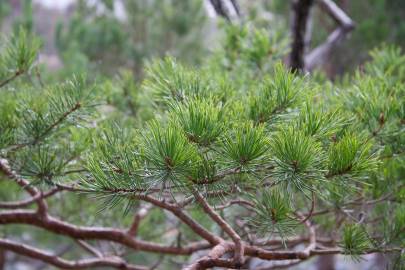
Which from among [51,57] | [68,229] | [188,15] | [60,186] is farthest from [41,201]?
[188,15]

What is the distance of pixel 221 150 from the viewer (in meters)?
0.56

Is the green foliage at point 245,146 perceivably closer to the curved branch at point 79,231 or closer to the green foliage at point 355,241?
the green foliage at point 355,241

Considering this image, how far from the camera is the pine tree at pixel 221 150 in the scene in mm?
542

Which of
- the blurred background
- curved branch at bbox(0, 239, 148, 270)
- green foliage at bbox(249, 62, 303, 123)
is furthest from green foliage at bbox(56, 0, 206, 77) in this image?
green foliage at bbox(249, 62, 303, 123)

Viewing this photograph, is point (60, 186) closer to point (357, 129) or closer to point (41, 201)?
point (41, 201)

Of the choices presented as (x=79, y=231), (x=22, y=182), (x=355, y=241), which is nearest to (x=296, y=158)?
(x=355, y=241)

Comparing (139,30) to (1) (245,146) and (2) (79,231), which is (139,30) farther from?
(1) (245,146)

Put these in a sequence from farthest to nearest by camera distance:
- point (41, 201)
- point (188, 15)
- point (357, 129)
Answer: point (188, 15)
point (41, 201)
point (357, 129)

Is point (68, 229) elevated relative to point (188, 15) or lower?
lower

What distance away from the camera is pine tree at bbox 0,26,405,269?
542 millimetres

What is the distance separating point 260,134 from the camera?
20.7 inches

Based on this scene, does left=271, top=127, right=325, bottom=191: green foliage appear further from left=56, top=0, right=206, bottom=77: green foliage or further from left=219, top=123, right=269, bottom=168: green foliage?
left=56, top=0, right=206, bottom=77: green foliage

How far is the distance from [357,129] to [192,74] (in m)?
0.22

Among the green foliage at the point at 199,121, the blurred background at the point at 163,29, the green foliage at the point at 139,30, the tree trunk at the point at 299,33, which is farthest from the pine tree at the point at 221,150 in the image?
the green foliage at the point at 139,30
